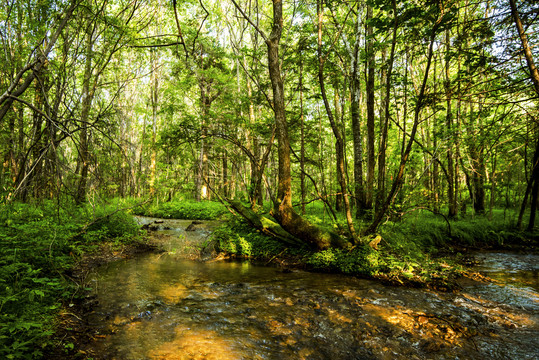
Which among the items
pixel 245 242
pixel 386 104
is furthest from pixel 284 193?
pixel 386 104

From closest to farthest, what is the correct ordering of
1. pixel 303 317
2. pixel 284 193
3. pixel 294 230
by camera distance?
pixel 303 317, pixel 294 230, pixel 284 193

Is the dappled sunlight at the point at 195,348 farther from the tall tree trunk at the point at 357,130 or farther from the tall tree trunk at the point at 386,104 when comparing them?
the tall tree trunk at the point at 357,130

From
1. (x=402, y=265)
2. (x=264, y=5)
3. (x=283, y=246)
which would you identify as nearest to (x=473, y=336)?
(x=402, y=265)

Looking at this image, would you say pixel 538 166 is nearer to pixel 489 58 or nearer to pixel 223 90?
pixel 489 58

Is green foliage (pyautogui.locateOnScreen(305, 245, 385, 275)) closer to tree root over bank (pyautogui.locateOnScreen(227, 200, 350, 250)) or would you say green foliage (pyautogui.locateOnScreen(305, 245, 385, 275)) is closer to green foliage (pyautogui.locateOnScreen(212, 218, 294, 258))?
tree root over bank (pyautogui.locateOnScreen(227, 200, 350, 250))

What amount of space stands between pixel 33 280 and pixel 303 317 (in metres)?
3.68

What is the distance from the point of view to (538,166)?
7289 mm

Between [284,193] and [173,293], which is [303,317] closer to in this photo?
[173,293]

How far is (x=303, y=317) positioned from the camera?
399 cm

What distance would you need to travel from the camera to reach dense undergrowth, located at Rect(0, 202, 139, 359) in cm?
254

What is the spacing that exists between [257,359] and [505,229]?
10182 mm

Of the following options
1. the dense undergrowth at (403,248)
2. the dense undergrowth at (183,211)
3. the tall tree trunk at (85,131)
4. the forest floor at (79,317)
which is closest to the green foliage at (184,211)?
the dense undergrowth at (183,211)

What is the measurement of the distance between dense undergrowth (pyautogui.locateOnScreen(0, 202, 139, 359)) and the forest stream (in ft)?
1.73

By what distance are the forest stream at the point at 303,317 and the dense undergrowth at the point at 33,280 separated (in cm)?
53
